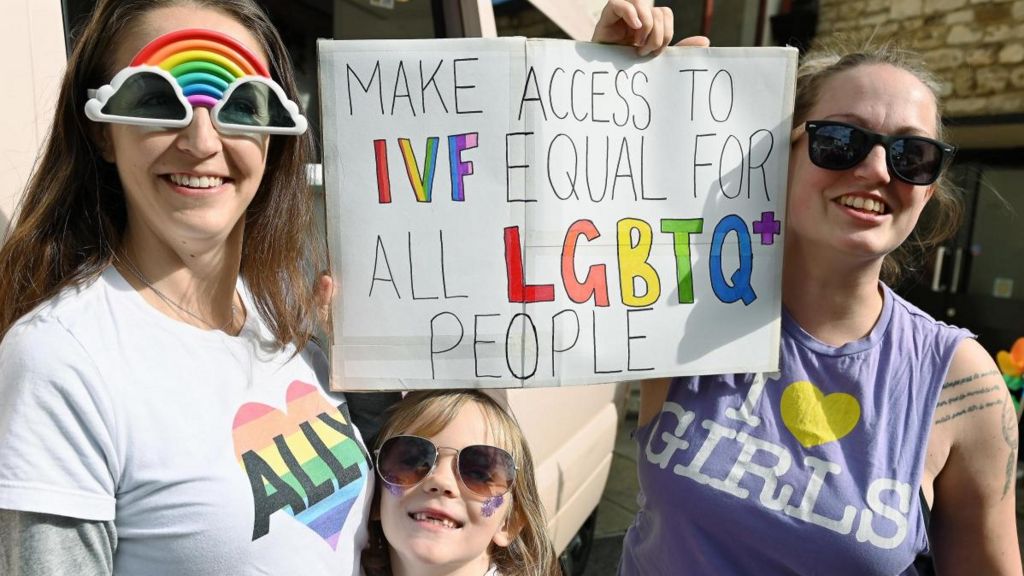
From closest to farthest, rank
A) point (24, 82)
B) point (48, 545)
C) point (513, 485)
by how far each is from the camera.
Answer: point (48, 545), point (24, 82), point (513, 485)

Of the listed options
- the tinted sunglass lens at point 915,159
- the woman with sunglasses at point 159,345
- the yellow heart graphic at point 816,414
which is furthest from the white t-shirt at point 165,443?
Answer: the tinted sunglass lens at point 915,159

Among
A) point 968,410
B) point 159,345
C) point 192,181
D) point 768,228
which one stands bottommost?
point 968,410

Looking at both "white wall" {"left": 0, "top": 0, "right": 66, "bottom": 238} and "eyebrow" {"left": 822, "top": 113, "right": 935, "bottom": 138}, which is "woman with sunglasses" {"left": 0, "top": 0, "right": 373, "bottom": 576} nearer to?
"white wall" {"left": 0, "top": 0, "right": 66, "bottom": 238}

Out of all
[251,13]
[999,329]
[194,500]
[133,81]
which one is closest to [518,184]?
[251,13]

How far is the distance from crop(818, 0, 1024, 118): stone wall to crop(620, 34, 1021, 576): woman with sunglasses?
494 centimetres

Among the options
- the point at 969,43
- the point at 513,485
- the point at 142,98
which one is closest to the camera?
the point at 142,98

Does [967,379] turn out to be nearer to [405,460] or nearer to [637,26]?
[637,26]

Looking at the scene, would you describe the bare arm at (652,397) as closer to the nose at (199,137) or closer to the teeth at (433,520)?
the teeth at (433,520)

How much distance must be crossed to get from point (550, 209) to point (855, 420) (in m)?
0.70

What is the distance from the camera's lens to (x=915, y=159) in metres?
1.26

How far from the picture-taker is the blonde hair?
4.28ft

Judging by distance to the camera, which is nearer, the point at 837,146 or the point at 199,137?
the point at 199,137

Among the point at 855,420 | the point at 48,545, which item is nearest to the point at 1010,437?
the point at 855,420

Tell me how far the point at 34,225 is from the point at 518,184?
0.79 metres
